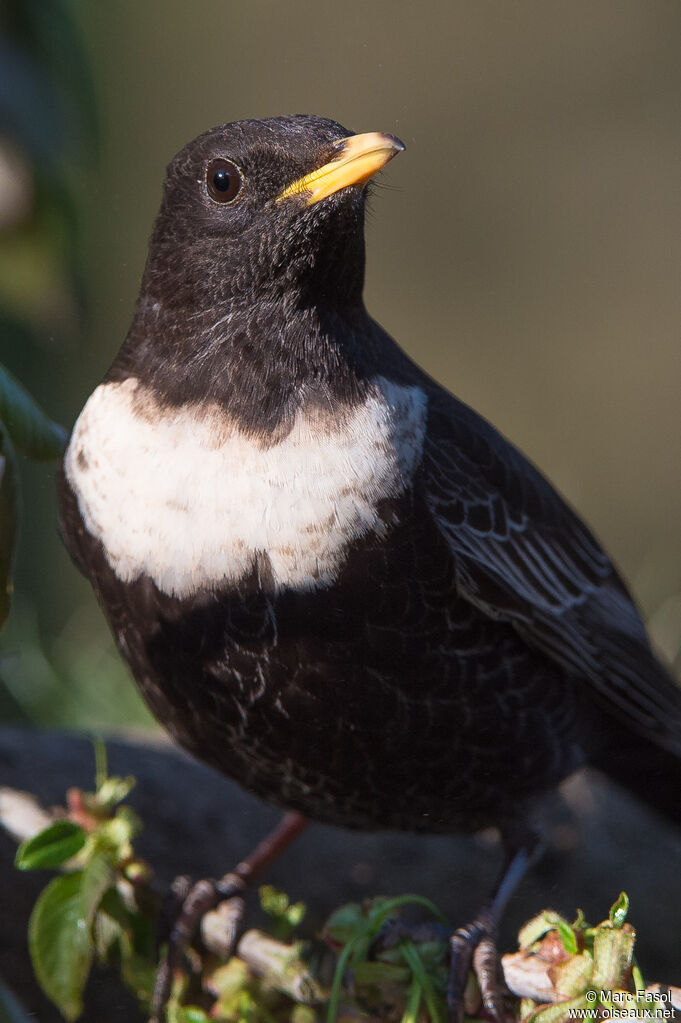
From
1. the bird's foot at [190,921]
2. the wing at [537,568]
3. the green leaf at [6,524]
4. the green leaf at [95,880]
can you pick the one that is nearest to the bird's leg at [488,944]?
the wing at [537,568]

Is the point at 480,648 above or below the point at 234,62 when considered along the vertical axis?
below

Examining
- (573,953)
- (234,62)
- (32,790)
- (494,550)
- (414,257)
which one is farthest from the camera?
(414,257)

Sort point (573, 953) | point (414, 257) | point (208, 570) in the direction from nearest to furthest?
point (573, 953)
point (208, 570)
point (414, 257)

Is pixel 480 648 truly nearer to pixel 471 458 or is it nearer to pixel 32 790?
pixel 471 458

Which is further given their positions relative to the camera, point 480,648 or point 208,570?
point 480,648

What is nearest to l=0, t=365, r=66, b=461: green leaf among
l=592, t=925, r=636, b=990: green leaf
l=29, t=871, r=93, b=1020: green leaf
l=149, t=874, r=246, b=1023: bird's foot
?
l=29, t=871, r=93, b=1020: green leaf

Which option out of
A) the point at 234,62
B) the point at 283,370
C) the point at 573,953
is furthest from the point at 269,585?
the point at 234,62

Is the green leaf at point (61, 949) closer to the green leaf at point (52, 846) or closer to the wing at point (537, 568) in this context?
the green leaf at point (52, 846)

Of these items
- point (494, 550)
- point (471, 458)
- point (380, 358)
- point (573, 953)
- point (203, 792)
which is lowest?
point (203, 792)
